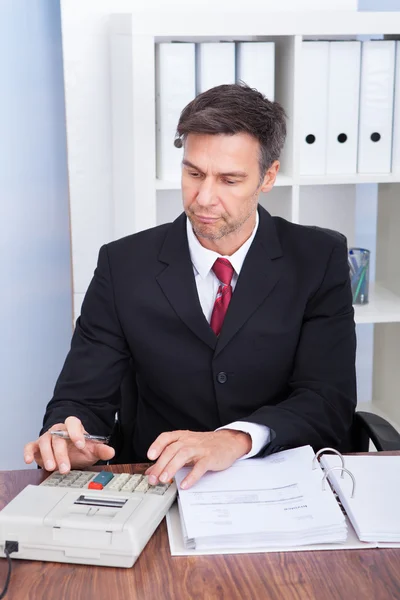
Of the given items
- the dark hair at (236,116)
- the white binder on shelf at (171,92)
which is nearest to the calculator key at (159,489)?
the dark hair at (236,116)

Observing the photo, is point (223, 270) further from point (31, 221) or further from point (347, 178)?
point (31, 221)

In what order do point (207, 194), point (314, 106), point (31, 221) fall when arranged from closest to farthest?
point (207, 194) → point (314, 106) → point (31, 221)

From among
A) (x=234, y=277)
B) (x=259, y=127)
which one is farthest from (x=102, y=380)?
(x=259, y=127)

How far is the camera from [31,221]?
11.0ft

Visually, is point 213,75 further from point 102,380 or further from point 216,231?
point 102,380

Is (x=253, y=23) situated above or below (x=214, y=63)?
above

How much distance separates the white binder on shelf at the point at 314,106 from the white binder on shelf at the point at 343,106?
18 millimetres

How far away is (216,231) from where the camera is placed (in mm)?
1918

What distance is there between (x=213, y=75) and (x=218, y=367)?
112cm

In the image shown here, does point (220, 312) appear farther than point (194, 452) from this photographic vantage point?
Yes

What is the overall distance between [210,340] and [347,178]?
1097 millimetres

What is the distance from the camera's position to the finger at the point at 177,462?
1.44 m

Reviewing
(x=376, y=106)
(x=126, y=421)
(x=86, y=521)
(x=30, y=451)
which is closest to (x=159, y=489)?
(x=86, y=521)

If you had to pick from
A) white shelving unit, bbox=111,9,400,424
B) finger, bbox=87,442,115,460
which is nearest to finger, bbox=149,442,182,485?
finger, bbox=87,442,115,460
